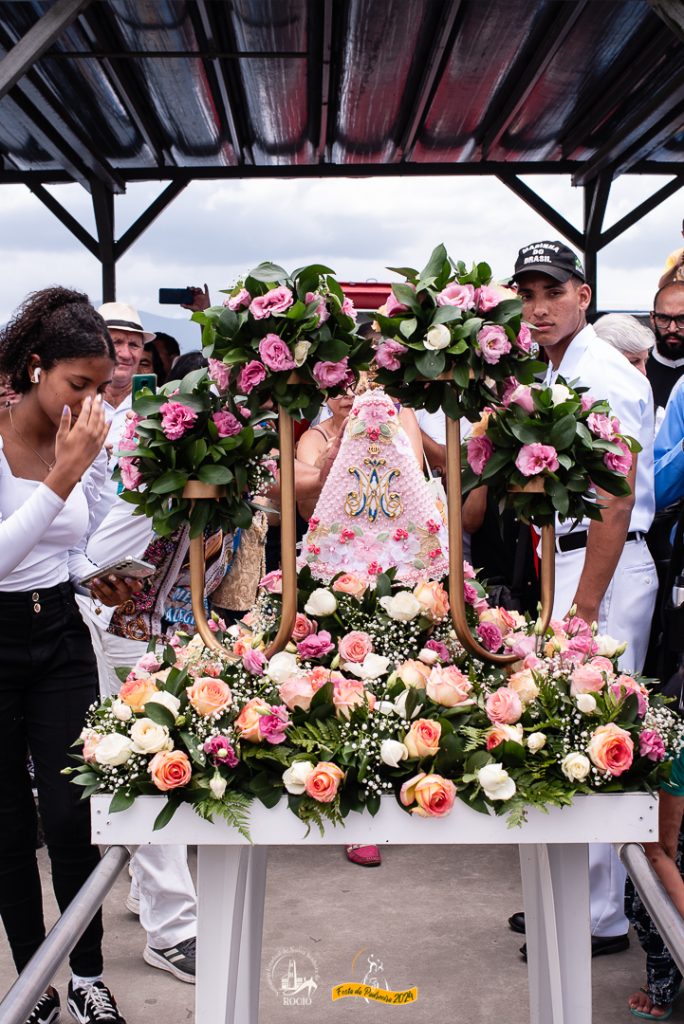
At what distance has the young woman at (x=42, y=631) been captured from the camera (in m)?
2.48

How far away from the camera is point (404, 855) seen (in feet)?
13.5

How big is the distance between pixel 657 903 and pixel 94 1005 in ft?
5.85

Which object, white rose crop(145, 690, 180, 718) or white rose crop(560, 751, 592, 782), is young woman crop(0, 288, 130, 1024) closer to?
white rose crop(145, 690, 180, 718)

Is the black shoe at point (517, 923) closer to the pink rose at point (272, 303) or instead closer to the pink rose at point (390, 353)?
the pink rose at point (390, 353)

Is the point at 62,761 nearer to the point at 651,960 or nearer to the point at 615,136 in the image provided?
the point at 651,960

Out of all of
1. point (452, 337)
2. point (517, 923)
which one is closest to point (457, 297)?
point (452, 337)

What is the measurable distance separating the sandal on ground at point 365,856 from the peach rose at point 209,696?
2.35m

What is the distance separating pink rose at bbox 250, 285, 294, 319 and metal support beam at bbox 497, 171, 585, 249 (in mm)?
7166

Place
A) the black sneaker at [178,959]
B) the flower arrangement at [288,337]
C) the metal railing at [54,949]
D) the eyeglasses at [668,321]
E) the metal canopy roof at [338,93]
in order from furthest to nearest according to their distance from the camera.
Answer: the metal canopy roof at [338,93] → the eyeglasses at [668,321] → the black sneaker at [178,959] → the flower arrangement at [288,337] → the metal railing at [54,949]

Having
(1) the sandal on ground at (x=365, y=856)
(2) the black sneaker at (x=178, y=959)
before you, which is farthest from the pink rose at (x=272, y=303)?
(1) the sandal on ground at (x=365, y=856)

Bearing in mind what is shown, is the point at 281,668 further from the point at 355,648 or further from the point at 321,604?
the point at 321,604

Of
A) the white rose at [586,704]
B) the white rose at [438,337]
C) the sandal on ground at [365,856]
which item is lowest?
the sandal on ground at [365,856]

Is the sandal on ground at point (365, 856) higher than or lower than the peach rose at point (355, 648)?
lower

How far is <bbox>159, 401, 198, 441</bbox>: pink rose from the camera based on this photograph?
6.36 ft
